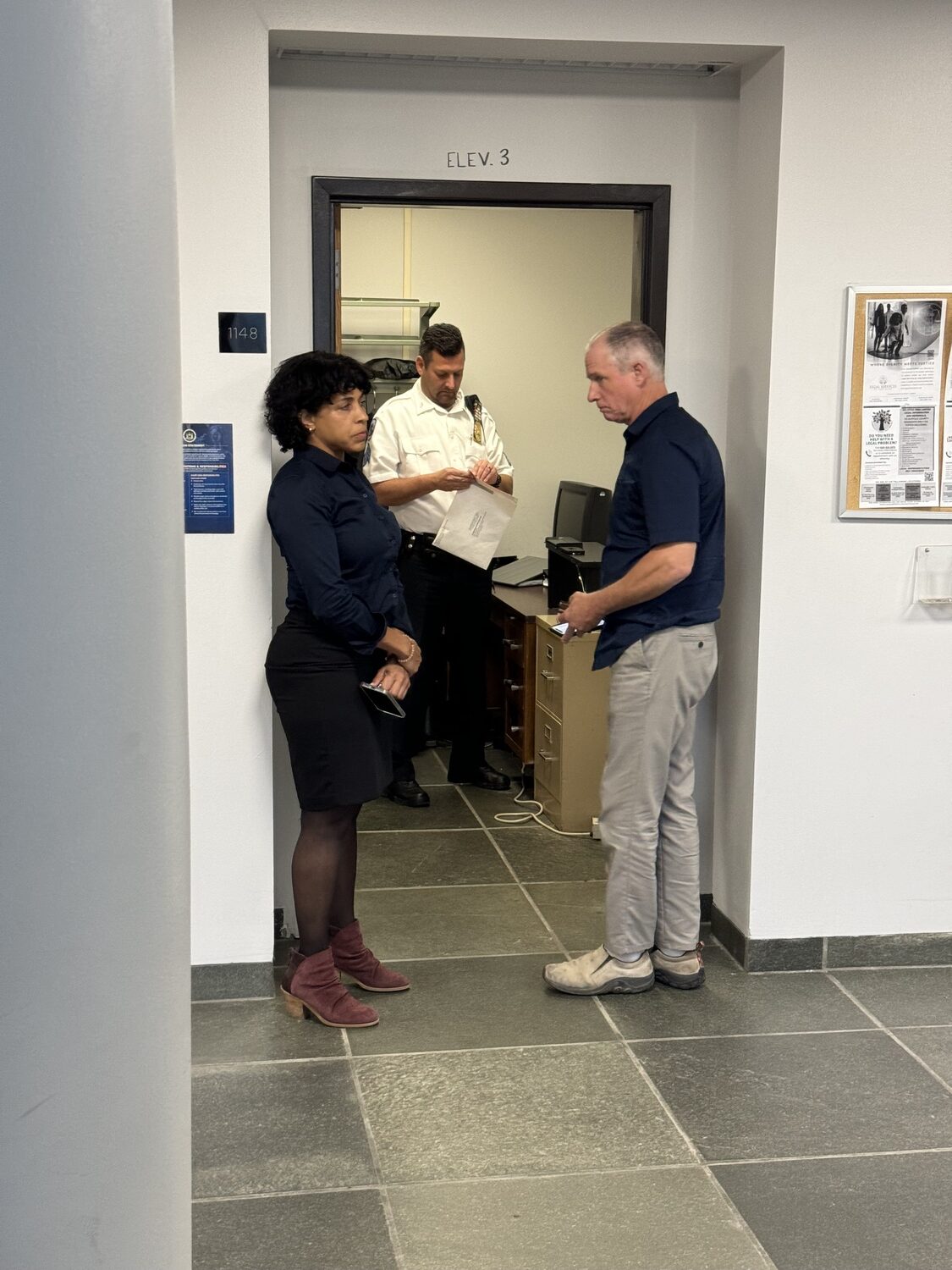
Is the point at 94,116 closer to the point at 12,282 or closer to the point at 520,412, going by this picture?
the point at 12,282

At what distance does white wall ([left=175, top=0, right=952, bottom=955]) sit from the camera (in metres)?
3.69

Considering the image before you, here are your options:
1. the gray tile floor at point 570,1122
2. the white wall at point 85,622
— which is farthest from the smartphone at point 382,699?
the white wall at point 85,622

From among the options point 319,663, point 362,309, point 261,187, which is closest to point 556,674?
point 319,663

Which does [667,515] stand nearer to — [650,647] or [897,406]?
[650,647]

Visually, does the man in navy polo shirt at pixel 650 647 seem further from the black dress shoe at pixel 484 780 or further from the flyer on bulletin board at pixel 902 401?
the black dress shoe at pixel 484 780

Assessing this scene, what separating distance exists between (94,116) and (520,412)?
6.60 meters

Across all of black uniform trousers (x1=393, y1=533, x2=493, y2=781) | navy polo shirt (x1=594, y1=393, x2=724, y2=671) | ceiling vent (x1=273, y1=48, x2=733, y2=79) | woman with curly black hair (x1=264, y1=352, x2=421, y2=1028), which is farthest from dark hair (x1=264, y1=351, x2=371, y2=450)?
black uniform trousers (x1=393, y1=533, x2=493, y2=781)

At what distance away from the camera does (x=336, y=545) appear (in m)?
3.53

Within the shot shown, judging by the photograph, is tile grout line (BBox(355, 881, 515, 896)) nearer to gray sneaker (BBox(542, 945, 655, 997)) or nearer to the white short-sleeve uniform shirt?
gray sneaker (BBox(542, 945, 655, 997))

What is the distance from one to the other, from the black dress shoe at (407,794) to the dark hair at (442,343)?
1.74 m

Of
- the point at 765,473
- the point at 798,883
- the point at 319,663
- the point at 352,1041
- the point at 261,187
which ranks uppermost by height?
the point at 261,187

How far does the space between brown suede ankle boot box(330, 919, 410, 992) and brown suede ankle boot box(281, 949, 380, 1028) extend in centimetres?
13

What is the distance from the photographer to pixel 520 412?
7648 mm

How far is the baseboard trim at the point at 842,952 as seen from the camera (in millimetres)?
4082
